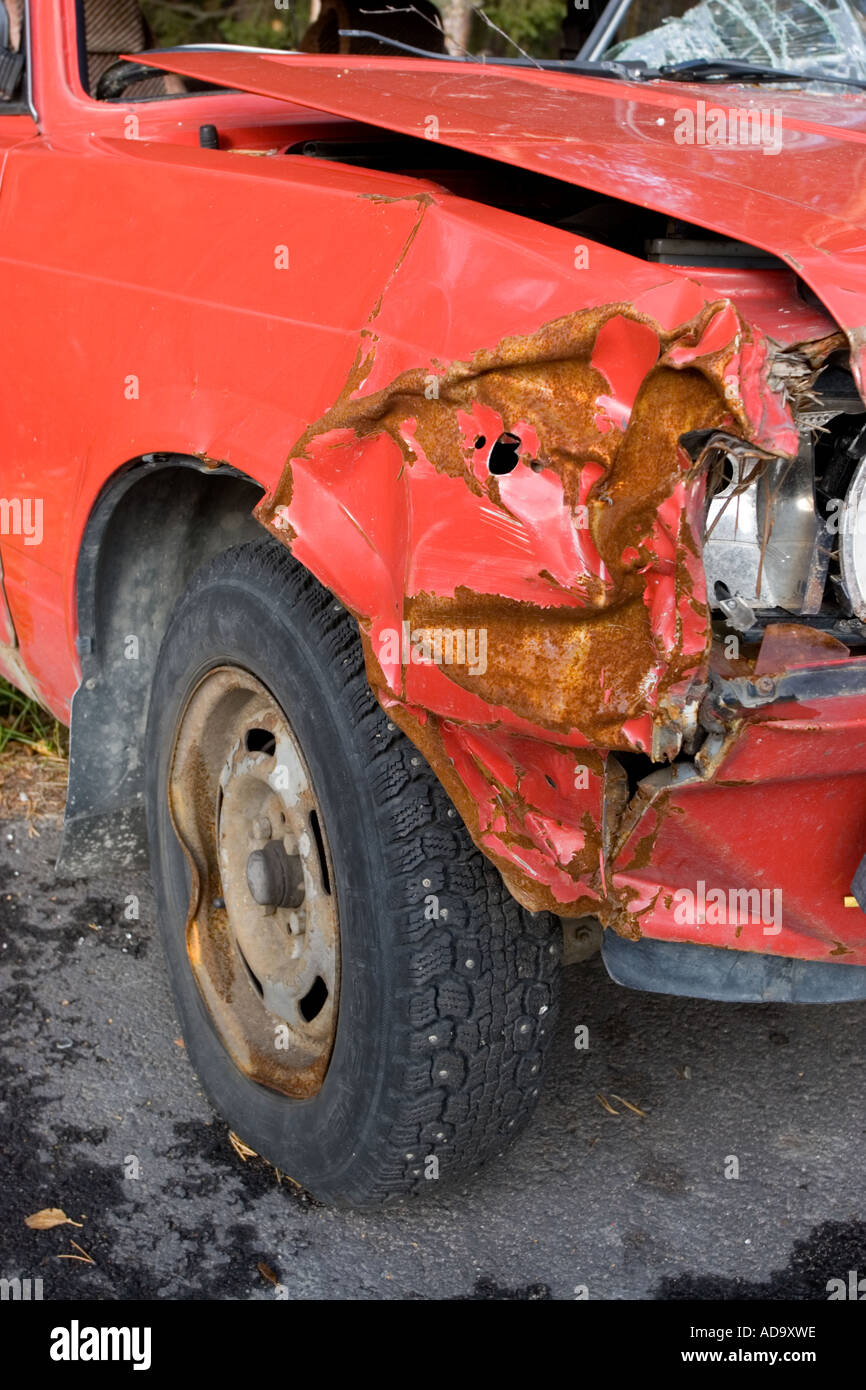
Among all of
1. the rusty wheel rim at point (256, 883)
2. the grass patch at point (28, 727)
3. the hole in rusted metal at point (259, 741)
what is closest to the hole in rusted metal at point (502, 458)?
the rusty wheel rim at point (256, 883)

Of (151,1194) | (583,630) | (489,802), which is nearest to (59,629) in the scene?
(151,1194)

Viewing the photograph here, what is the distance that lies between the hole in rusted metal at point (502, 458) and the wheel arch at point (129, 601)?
0.95 meters

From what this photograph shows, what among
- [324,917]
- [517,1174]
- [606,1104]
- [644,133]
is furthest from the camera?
[606,1104]

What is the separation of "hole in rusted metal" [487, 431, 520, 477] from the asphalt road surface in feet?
4.14

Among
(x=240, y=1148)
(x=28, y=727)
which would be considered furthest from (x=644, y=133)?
(x=28, y=727)

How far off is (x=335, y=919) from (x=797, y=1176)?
36.3 inches

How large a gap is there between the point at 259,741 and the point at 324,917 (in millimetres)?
445

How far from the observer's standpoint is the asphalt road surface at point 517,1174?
207 centimetres

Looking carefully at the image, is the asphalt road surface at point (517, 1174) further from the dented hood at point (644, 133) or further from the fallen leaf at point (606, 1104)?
the dented hood at point (644, 133)

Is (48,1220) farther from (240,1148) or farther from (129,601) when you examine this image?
(129,601)

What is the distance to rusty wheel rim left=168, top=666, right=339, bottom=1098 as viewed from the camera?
2.06 metres

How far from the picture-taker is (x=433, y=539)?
1.53 meters

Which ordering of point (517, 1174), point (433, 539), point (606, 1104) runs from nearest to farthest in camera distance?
point (433, 539) → point (517, 1174) → point (606, 1104)
